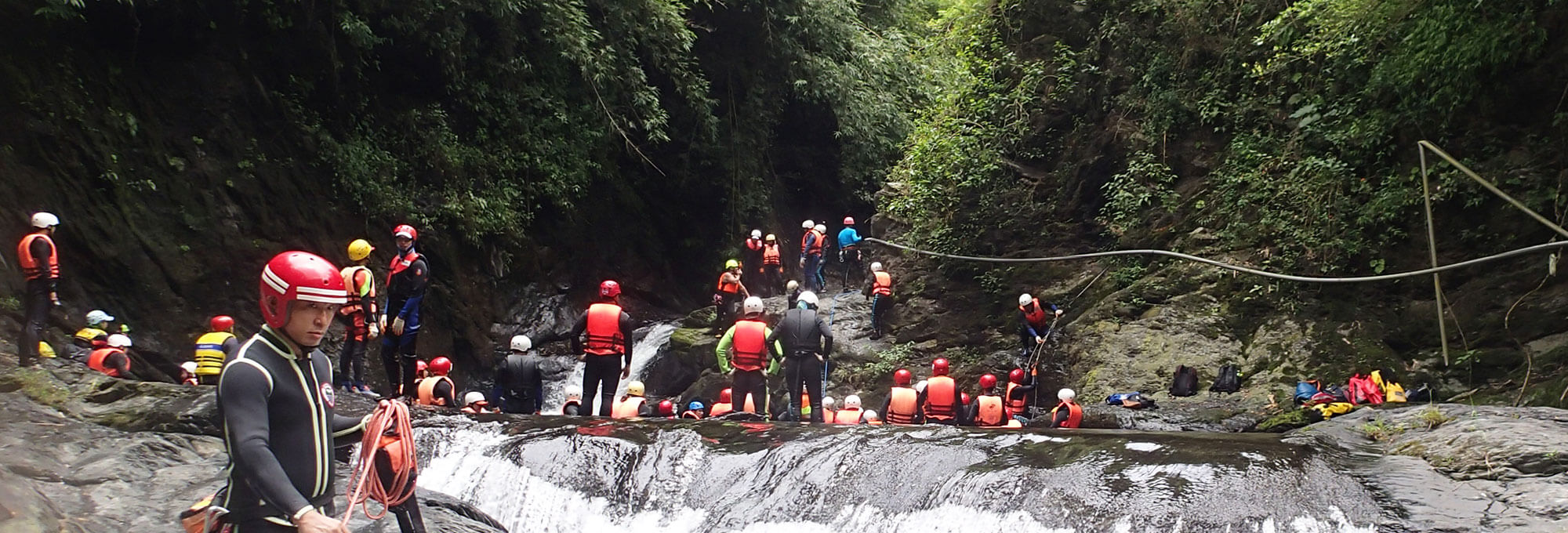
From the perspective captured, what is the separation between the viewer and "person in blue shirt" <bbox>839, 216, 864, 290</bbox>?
71.9ft

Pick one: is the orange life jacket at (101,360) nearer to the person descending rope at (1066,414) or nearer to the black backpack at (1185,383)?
the person descending rope at (1066,414)

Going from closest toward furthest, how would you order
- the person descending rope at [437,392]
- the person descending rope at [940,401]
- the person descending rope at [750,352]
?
the person descending rope at [750,352] < the person descending rope at [940,401] < the person descending rope at [437,392]

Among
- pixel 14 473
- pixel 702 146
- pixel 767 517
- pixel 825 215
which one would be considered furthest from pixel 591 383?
pixel 825 215

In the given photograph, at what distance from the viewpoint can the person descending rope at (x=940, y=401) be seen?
36.6 feet

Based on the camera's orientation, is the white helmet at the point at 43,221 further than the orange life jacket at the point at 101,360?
No

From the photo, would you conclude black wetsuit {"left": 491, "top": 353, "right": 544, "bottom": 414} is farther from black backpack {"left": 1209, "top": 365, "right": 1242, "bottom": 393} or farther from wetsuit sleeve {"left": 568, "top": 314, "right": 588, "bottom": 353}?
black backpack {"left": 1209, "top": 365, "right": 1242, "bottom": 393}

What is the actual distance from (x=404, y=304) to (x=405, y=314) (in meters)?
0.10

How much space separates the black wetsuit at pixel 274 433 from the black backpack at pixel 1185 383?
10451 millimetres

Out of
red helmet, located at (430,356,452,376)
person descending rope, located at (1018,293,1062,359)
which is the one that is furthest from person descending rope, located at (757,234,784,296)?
red helmet, located at (430,356,452,376)

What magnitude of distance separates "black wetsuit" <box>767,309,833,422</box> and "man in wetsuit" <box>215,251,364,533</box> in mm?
7615

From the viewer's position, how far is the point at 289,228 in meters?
14.6

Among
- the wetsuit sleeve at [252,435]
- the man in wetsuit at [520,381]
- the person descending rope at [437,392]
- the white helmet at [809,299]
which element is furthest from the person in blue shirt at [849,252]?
the wetsuit sleeve at [252,435]

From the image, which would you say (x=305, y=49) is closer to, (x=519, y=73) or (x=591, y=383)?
(x=519, y=73)

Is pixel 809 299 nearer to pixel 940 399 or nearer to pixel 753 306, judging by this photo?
pixel 753 306
